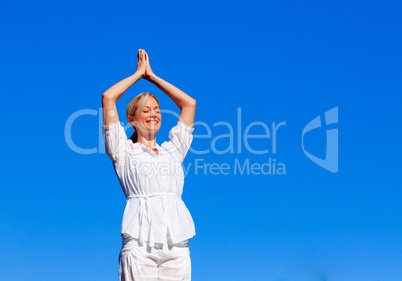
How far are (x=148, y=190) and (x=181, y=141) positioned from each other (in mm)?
789

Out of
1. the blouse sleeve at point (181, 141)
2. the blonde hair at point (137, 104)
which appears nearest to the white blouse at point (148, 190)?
the blouse sleeve at point (181, 141)

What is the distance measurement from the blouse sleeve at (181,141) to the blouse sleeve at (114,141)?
594mm

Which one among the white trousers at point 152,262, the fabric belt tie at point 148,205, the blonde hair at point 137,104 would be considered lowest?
the white trousers at point 152,262

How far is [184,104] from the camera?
22.0 feet

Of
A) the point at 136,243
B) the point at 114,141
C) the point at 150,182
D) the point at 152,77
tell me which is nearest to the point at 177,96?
the point at 152,77

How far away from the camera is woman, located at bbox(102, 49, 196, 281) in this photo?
6.06m

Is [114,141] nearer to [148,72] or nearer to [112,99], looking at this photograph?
[112,99]

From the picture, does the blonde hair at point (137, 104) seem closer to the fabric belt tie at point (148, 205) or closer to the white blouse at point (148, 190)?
the white blouse at point (148, 190)

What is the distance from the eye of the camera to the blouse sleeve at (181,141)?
6699 millimetres

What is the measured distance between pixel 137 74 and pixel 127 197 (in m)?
1.39

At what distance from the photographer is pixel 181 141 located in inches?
264

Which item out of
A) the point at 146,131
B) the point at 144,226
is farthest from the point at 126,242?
the point at 146,131

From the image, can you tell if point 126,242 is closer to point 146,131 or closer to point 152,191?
point 152,191

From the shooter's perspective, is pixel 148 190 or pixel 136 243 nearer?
pixel 136 243
